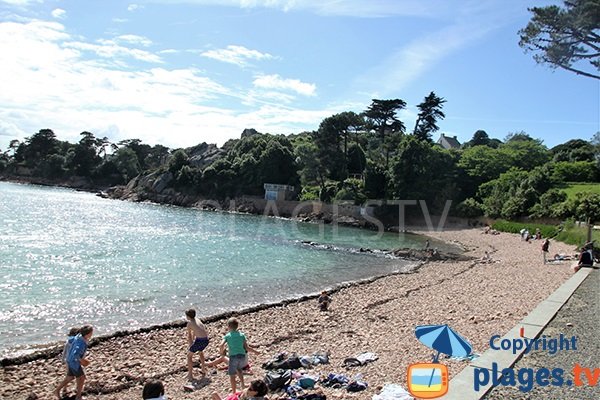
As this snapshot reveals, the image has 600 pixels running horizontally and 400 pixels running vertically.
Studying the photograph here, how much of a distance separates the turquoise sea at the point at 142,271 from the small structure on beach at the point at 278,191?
29528mm

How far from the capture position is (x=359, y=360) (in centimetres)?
962

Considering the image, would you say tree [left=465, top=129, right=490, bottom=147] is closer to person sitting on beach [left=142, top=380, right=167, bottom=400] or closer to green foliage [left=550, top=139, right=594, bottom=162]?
green foliage [left=550, top=139, right=594, bottom=162]

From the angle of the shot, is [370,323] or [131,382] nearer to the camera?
[131,382]

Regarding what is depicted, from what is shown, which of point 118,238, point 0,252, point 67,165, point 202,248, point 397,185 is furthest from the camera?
point 67,165

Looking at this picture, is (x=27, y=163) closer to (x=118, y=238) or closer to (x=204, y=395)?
(x=118, y=238)

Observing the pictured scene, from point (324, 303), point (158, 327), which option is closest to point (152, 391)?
point (158, 327)

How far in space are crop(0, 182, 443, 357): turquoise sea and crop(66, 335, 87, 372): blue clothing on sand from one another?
4751mm

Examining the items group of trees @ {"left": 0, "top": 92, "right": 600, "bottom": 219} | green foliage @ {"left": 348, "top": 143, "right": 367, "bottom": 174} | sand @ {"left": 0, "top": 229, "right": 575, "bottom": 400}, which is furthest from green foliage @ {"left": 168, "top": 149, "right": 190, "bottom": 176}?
sand @ {"left": 0, "top": 229, "right": 575, "bottom": 400}

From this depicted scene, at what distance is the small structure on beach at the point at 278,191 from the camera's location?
76.4 m

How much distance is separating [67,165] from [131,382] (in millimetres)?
123403

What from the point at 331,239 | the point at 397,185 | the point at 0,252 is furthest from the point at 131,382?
the point at 397,185

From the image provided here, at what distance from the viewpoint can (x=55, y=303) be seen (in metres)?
16.8

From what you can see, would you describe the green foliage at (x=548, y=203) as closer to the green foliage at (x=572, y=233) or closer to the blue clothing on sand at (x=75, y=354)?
the green foliage at (x=572, y=233)

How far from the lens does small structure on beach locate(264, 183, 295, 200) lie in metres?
76.4
